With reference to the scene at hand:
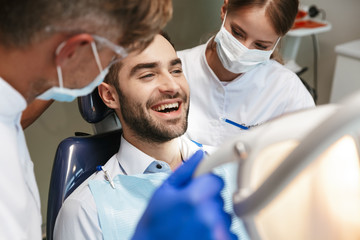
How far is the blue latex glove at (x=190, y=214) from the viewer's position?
51cm

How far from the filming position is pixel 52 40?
71 cm

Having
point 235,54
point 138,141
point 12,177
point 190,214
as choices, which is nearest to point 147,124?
point 138,141

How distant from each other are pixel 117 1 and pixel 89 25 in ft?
0.22

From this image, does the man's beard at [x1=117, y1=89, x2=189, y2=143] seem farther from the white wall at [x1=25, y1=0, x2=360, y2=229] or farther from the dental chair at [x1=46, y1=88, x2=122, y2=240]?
the white wall at [x1=25, y1=0, x2=360, y2=229]

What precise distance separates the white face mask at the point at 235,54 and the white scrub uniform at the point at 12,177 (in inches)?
37.9

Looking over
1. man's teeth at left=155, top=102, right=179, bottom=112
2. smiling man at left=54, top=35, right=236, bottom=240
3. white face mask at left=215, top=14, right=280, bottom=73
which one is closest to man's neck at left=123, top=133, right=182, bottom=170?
smiling man at left=54, top=35, right=236, bottom=240

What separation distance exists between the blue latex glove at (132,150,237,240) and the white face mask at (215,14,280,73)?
1.09 meters

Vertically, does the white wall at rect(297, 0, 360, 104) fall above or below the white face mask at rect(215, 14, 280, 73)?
below

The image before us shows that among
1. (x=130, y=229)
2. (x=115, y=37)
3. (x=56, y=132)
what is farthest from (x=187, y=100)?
(x=56, y=132)

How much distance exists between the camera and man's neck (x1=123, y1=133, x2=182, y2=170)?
1.40 m

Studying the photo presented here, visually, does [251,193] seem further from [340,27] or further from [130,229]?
[340,27]

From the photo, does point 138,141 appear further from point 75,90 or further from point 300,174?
point 300,174

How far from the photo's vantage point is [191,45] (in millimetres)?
2645

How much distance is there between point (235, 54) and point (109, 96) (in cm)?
53
